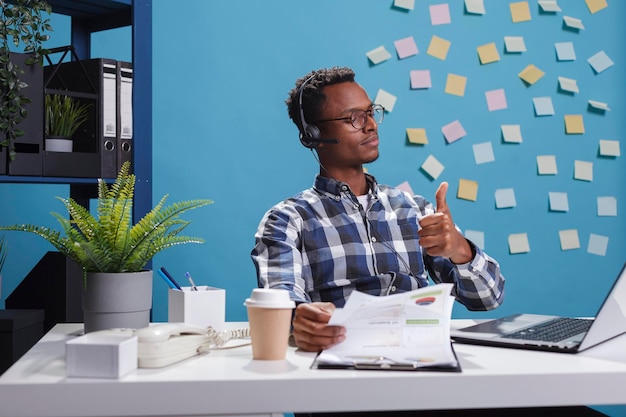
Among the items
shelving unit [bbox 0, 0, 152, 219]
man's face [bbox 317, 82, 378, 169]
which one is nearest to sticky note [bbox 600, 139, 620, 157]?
man's face [bbox 317, 82, 378, 169]

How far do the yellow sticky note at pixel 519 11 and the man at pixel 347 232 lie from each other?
1208 millimetres

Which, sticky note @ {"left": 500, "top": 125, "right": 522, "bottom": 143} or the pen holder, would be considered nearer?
the pen holder

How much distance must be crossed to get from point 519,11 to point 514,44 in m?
0.13

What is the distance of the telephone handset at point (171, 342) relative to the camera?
1079 mm

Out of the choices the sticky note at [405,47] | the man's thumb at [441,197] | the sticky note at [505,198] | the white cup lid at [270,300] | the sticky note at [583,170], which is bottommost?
the white cup lid at [270,300]

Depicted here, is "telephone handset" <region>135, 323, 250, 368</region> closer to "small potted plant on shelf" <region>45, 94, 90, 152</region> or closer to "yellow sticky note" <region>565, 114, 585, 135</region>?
"small potted plant on shelf" <region>45, 94, 90, 152</region>

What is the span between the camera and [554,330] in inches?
53.2

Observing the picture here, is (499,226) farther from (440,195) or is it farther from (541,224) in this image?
(440,195)

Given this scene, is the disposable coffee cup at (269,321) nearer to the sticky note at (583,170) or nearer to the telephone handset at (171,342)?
the telephone handset at (171,342)

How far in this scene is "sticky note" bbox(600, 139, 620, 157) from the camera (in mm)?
2986

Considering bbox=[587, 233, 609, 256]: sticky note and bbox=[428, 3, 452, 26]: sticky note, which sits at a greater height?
bbox=[428, 3, 452, 26]: sticky note

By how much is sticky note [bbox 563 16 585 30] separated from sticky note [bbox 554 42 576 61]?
7 centimetres

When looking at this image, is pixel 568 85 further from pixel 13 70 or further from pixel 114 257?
pixel 114 257

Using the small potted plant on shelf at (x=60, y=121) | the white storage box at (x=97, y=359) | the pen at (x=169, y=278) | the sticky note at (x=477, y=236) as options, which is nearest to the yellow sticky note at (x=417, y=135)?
the sticky note at (x=477, y=236)
